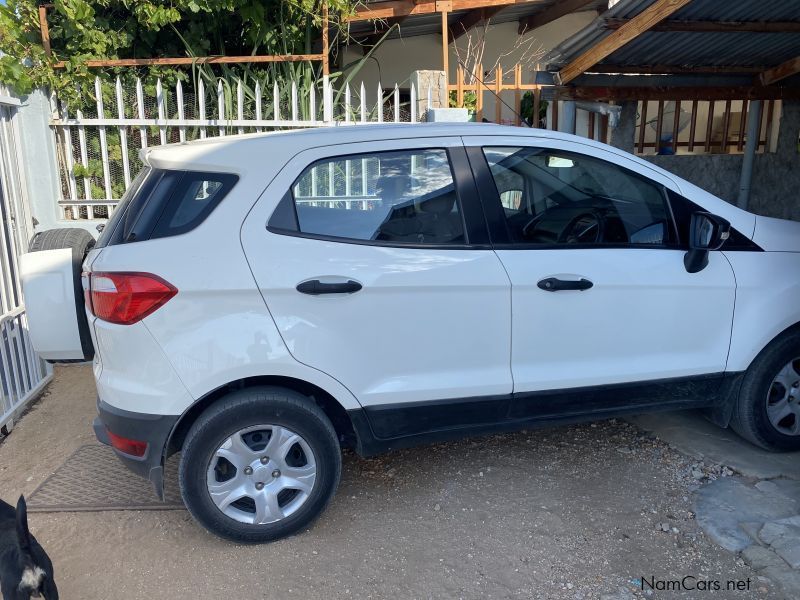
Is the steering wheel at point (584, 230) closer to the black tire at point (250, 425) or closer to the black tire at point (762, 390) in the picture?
the black tire at point (762, 390)

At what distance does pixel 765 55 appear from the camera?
248 inches

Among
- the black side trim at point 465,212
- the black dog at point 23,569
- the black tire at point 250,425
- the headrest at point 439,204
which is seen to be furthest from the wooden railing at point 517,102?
the black dog at point 23,569

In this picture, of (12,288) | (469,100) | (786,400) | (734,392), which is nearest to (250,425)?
(734,392)

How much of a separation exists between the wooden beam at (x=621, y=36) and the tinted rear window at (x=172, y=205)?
353 cm

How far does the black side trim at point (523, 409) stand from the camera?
3.18 metres

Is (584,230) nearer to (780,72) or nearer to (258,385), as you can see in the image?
(258,385)

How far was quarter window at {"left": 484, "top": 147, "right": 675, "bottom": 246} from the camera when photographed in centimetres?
332

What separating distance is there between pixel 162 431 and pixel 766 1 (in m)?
5.14

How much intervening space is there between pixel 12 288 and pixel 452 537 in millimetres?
3416

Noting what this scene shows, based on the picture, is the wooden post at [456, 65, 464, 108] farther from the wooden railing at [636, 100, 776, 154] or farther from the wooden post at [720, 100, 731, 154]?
the wooden post at [720, 100, 731, 154]

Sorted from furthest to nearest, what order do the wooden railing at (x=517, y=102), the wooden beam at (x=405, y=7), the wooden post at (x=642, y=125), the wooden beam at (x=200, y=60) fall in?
the wooden post at (x=642, y=125) < the wooden beam at (x=405, y=7) < the wooden railing at (x=517, y=102) < the wooden beam at (x=200, y=60)

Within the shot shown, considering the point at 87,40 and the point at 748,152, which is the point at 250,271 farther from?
the point at 748,152

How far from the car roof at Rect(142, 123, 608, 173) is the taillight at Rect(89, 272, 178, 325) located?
1.76ft

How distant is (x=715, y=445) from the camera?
13.0 feet
